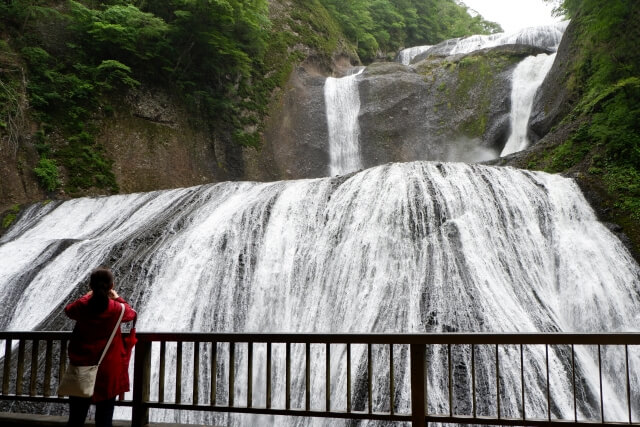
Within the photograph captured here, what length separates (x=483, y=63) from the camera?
20516mm

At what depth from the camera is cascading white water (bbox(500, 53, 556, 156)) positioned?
1700cm

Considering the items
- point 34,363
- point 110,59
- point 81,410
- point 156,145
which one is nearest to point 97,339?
point 81,410

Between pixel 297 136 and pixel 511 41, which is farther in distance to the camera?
pixel 511 41

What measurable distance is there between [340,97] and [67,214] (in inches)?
518

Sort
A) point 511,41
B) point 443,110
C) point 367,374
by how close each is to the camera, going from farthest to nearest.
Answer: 1. point 511,41
2. point 443,110
3. point 367,374

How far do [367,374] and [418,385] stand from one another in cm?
136

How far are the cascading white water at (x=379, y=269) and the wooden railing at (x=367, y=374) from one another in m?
0.05

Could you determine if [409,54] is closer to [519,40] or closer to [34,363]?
[519,40]

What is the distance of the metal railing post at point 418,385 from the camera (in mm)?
3535

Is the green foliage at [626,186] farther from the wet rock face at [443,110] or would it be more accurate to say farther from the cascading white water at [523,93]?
the wet rock face at [443,110]

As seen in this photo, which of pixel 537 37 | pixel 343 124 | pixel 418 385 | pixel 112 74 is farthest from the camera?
pixel 343 124

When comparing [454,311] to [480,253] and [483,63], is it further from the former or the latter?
[483,63]

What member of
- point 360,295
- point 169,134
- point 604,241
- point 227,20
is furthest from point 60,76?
point 604,241

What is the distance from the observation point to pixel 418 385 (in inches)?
140
